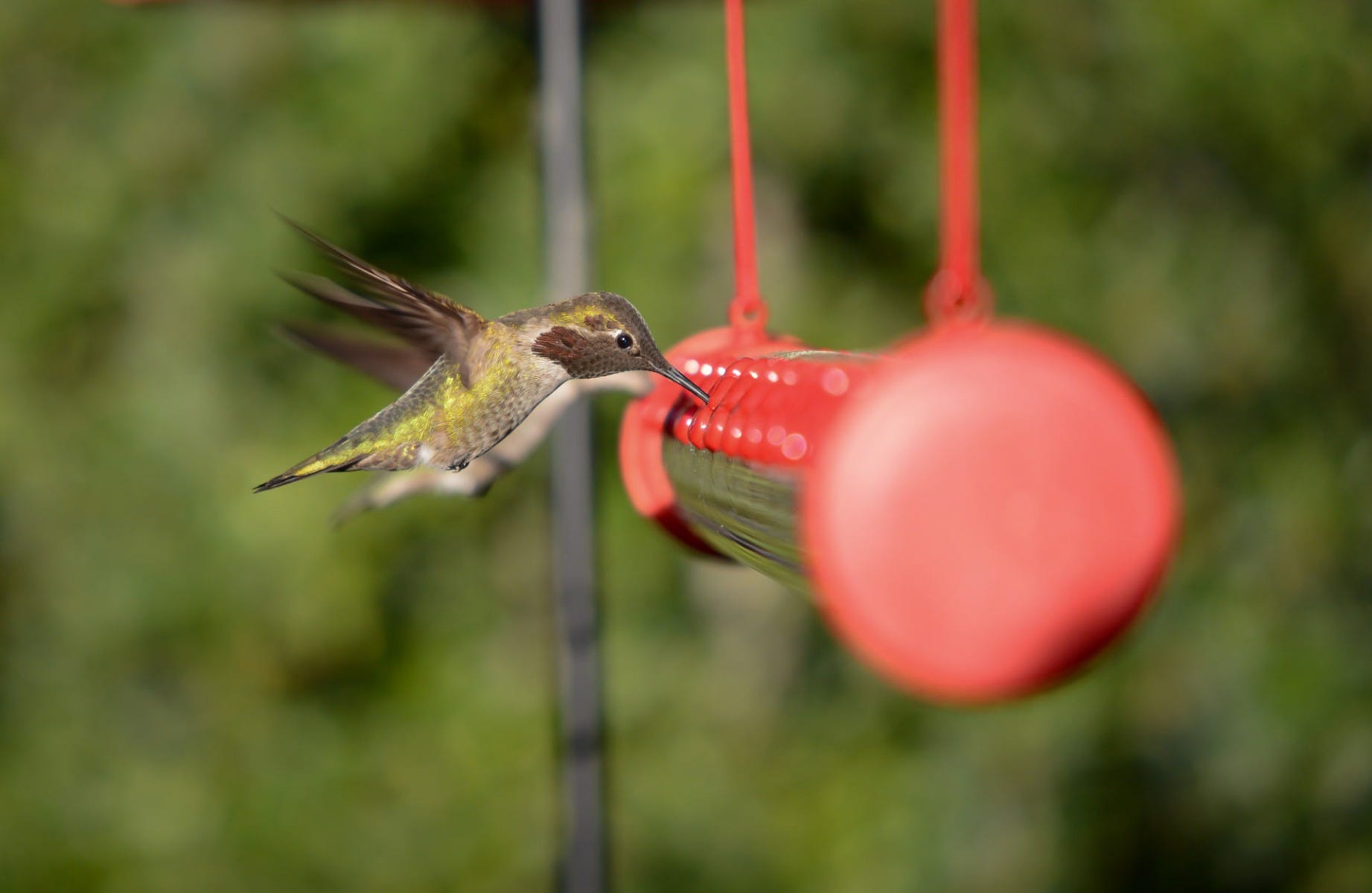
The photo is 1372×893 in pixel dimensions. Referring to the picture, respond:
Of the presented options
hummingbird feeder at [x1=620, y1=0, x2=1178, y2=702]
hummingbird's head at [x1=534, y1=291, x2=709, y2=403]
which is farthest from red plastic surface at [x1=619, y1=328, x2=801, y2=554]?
hummingbird feeder at [x1=620, y1=0, x2=1178, y2=702]

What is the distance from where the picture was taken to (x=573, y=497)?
1.64 m

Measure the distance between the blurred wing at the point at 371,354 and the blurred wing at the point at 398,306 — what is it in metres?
0.08

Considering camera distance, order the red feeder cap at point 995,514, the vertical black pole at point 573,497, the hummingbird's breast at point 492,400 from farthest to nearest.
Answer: the vertical black pole at point 573,497 < the hummingbird's breast at point 492,400 < the red feeder cap at point 995,514

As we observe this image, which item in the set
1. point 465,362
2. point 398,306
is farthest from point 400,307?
point 465,362

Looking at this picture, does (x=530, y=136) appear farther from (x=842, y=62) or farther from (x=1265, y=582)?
(x=1265, y=582)

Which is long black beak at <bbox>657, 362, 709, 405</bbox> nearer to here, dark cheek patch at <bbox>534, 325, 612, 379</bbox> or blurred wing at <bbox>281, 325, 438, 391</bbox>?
dark cheek patch at <bbox>534, 325, 612, 379</bbox>

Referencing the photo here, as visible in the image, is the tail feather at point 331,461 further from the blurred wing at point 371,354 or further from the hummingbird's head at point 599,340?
the hummingbird's head at point 599,340

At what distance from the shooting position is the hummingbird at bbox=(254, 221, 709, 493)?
1.20 metres

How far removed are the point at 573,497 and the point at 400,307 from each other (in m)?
0.45

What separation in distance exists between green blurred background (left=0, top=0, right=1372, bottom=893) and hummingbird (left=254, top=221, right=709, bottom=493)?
186 cm

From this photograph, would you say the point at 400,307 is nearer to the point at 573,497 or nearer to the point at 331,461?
the point at 331,461

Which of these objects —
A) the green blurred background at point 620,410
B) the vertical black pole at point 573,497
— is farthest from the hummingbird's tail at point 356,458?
the green blurred background at point 620,410

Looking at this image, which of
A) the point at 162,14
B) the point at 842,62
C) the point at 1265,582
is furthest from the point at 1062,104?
the point at 162,14

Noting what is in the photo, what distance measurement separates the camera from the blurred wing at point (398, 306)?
1108 millimetres
